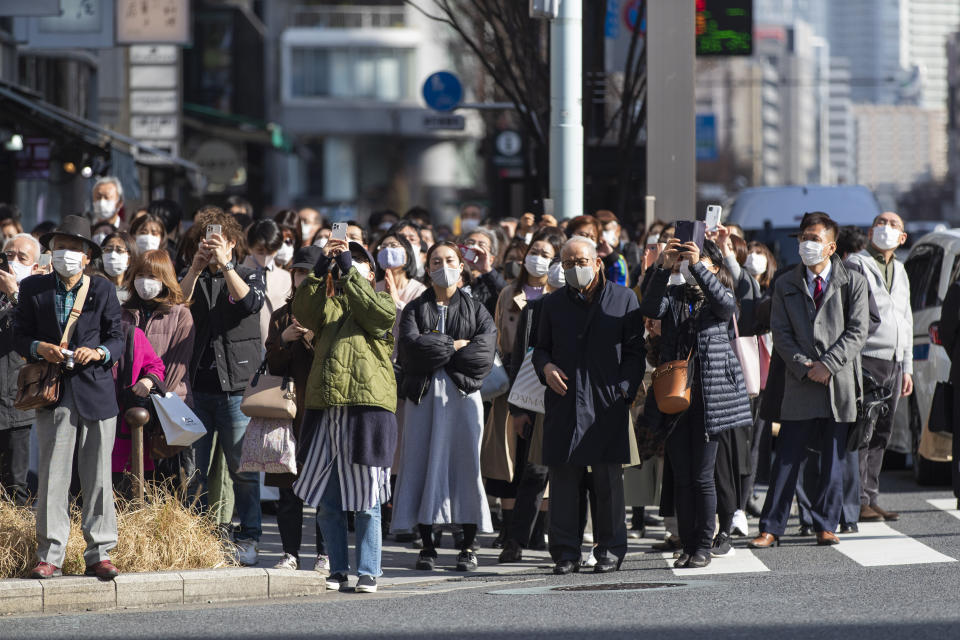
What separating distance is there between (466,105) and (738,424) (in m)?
18.9

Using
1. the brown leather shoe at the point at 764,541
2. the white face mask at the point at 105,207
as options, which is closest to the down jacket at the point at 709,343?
the brown leather shoe at the point at 764,541

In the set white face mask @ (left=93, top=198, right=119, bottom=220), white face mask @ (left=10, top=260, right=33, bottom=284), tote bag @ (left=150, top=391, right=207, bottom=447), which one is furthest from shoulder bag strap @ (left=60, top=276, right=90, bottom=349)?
white face mask @ (left=93, top=198, right=119, bottom=220)

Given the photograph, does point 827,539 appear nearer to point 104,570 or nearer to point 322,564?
point 322,564

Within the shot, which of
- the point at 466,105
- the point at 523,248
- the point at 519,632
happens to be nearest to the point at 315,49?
the point at 466,105

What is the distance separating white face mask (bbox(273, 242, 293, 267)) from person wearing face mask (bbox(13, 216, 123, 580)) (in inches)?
159

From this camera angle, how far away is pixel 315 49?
8262 centimetres

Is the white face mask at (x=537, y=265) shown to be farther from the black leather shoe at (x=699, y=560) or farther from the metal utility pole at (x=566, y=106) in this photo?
the metal utility pole at (x=566, y=106)

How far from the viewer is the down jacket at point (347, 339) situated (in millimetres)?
8617

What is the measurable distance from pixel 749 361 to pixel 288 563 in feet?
11.7

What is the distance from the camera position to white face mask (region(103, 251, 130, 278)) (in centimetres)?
1029

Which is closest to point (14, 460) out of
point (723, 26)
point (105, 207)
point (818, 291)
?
point (105, 207)

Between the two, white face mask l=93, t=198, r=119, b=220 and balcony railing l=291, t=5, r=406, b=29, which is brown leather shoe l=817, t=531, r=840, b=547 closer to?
white face mask l=93, t=198, r=119, b=220

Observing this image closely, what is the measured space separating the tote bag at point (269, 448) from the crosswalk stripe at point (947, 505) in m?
5.14

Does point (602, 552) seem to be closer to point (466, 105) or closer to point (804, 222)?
point (804, 222)
